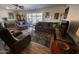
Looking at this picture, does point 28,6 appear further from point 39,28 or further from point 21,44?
point 21,44

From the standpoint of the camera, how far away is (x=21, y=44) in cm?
157

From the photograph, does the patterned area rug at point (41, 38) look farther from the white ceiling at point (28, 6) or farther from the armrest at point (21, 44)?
the white ceiling at point (28, 6)

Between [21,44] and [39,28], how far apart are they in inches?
14.2

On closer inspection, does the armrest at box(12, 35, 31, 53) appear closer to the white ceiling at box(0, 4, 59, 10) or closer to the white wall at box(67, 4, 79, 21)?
the white ceiling at box(0, 4, 59, 10)

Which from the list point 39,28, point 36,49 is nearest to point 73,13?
point 39,28

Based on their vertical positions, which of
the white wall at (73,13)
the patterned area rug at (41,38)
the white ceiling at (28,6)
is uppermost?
the white ceiling at (28,6)

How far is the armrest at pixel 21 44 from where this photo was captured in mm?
1560

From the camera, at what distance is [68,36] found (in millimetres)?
1559

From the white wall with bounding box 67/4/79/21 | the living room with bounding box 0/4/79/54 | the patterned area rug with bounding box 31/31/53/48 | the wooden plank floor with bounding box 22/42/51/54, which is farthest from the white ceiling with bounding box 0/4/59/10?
the wooden plank floor with bounding box 22/42/51/54

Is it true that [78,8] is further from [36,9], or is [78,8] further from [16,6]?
[16,6]

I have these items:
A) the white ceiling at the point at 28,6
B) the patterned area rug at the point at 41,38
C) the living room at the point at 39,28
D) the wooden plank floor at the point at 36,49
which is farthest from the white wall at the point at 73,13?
the wooden plank floor at the point at 36,49

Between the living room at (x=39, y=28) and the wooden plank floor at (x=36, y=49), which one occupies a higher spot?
the living room at (x=39, y=28)

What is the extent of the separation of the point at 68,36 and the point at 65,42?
0.33ft

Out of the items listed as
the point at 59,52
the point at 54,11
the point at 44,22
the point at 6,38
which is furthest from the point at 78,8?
the point at 6,38
